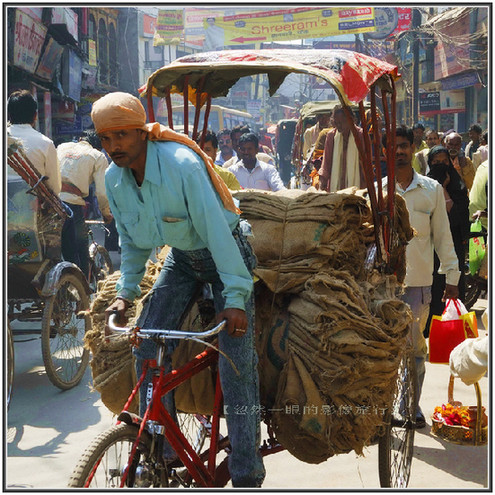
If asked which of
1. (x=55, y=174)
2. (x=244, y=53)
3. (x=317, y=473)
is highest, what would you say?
(x=244, y=53)

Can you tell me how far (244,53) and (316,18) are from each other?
27011 mm

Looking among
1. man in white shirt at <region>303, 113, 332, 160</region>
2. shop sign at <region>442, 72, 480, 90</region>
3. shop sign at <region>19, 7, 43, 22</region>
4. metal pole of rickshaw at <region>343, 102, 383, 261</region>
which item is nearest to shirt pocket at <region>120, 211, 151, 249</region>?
metal pole of rickshaw at <region>343, 102, 383, 261</region>

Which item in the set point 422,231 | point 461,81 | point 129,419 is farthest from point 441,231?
point 461,81

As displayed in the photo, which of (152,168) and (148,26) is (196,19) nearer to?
(148,26)

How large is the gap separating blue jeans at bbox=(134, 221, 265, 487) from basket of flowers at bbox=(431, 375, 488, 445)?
6.67 ft

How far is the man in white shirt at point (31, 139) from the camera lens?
5.87 meters

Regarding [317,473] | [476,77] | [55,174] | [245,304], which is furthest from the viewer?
[476,77]

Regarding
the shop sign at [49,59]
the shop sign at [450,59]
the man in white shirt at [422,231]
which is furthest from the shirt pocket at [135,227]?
the shop sign at [450,59]

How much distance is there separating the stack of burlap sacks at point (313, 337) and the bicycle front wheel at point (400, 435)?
0.61 meters

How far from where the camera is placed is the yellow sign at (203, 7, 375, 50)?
27.3 meters

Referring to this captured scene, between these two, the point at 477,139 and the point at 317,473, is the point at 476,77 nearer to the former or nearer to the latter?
the point at 477,139

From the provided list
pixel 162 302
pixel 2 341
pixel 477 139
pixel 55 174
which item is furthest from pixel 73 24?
pixel 162 302

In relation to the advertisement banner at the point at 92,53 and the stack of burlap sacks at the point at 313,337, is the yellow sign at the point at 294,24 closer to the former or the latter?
the advertisement banner at the point at 92,53

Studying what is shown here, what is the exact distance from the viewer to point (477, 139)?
44.1 ft
